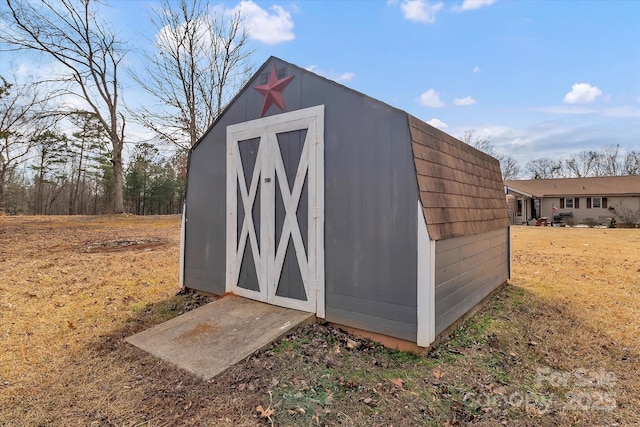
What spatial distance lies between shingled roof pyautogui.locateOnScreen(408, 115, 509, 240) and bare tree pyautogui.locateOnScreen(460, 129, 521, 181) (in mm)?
28874

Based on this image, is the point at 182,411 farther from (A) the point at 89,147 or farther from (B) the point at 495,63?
(A) the point at 89,147

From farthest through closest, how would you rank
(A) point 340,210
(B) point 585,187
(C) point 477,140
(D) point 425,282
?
(C) point 477,140
(B) point 585,187
(A) point 340,210
(D) point 425,282

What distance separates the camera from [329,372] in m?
2.74

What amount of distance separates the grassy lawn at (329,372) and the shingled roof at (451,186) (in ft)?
4.22

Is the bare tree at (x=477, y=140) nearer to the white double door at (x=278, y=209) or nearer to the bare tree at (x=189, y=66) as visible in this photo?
the bare tree at (x=189, y=66)

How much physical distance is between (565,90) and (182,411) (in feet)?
44.9

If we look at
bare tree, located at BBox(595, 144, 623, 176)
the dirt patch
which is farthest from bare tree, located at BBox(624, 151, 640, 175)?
the dirt patch

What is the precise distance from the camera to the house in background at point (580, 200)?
21047 millimetres

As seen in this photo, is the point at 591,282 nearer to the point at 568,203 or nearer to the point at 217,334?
the point at 217,334

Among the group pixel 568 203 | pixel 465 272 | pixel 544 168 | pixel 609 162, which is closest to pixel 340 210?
pixel 465 272

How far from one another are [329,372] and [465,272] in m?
2.15

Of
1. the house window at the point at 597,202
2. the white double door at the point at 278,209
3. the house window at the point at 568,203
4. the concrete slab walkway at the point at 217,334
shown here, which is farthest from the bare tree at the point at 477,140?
the concrete slab walkway at the point at 217,334

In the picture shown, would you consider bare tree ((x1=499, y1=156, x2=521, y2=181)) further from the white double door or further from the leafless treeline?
the white double door

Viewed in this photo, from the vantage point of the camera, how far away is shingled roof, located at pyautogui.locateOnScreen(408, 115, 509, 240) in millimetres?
3047
